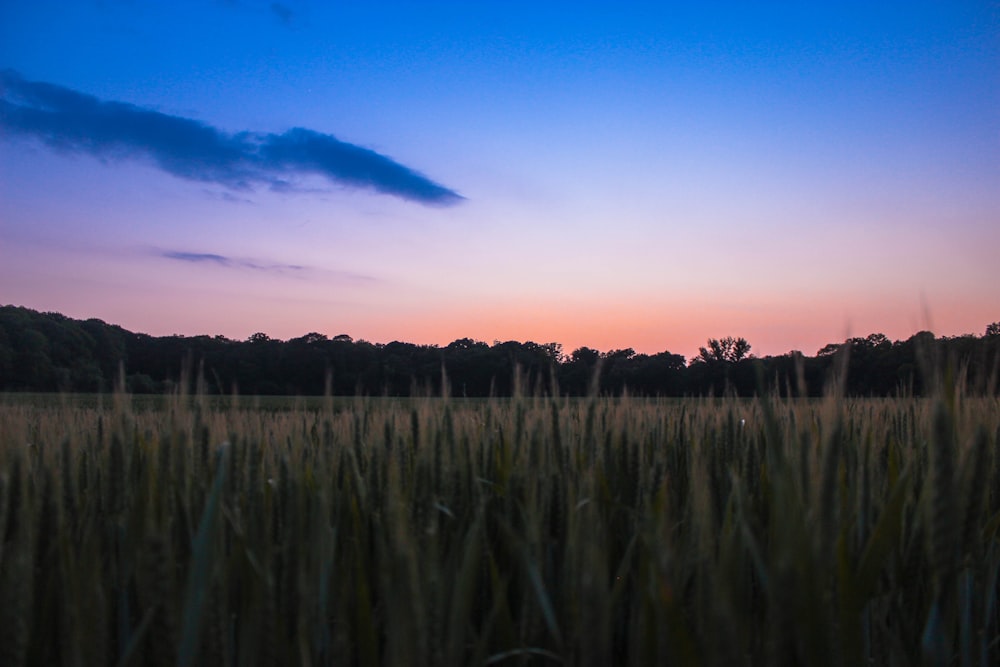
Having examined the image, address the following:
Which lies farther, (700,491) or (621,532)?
(621,532)

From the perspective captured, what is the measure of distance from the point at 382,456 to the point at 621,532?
729 mm

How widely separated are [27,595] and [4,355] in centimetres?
3953

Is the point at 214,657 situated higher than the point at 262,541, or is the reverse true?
the point at 262,541

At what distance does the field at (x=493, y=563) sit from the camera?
90 centimetres

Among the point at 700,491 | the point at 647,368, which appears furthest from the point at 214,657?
the point at 647,368

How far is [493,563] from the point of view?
120 cm

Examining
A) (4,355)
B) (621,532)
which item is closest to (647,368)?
(621,532)

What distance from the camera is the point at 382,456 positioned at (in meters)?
1.69

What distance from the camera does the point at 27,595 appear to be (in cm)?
96

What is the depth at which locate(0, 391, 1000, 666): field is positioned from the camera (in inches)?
35.4

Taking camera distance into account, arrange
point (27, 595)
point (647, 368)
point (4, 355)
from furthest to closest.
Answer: point (4, 355) → point (647, 368) → point (27, 595)

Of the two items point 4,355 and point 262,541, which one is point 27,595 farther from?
point 4,355

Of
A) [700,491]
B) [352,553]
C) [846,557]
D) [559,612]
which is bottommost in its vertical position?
[559,612]

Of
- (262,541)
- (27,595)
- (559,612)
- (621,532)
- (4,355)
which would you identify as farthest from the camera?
(4,355)
